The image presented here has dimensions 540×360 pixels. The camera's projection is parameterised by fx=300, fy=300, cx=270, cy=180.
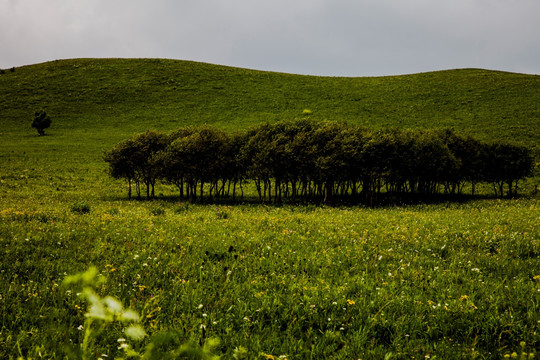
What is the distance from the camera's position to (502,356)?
4.94 metres

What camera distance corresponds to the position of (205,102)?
84.1m

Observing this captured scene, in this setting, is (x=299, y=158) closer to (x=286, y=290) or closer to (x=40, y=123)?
(x=286, y=290)

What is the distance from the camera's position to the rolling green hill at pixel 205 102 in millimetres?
60688

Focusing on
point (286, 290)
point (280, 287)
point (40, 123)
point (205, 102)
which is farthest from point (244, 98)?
point (286, 290)

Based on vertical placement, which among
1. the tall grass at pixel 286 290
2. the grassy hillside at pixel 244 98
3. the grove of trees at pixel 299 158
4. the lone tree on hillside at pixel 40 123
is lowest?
the tall grass at pixel 286 290

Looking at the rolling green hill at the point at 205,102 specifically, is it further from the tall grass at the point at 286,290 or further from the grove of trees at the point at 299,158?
the tall grass at the point at 286,290

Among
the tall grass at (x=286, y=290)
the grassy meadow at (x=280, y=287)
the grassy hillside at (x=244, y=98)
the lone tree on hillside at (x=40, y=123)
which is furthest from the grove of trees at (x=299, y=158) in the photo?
the lone tree on hillside at (x=40, y=123)

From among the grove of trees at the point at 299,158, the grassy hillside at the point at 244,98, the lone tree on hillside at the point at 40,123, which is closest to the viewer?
the grove of trees at the point at 299,158

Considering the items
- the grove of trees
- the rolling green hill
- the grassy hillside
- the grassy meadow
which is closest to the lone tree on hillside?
the rolling green hill

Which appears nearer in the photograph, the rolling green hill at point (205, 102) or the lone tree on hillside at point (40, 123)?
the rolling green hill at point (205, 102)

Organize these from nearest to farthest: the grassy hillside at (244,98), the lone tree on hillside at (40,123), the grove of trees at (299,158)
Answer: the grove of trees at (299,158) → the grassy hillside at (244,98) → the lone tree on hillside at (40,123)

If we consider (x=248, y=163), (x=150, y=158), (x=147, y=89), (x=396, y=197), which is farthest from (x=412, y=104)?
(x=147, y=89)

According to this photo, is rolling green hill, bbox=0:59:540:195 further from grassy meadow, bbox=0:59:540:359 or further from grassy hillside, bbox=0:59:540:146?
grassy meadow, bbox=0:59:540:359

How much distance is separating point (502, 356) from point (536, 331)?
1.15m
